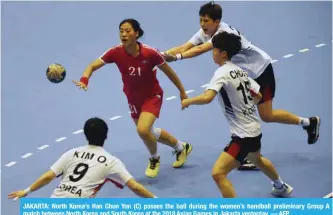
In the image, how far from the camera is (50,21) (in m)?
12.6

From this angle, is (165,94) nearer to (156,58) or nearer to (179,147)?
(179,147)

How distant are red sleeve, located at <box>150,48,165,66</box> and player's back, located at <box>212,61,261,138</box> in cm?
110

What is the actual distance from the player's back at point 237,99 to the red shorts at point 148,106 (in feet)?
3.94

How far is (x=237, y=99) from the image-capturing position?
6.86 m

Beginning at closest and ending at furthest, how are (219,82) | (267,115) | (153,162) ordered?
1. (219,82)
2. (267,115)
3. (153,162)

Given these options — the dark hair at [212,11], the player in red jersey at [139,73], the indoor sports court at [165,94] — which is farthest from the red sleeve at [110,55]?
the indoor sports court at [165,94]

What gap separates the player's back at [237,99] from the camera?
6777 millimetres

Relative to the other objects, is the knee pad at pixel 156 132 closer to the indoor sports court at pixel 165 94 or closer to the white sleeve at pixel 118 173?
the indoor sports court at pixel 165 94

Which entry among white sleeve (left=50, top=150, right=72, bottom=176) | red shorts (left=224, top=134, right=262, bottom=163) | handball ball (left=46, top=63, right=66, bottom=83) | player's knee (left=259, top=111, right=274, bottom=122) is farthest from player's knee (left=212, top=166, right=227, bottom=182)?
handball ball (left=46, top=63, right=66, bottom=83)

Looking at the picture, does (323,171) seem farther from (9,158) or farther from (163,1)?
(163,1)

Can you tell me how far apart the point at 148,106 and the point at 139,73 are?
40 cm

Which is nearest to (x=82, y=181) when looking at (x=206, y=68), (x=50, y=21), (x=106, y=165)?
(x=106, y=165)

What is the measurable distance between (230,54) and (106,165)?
1.72 m

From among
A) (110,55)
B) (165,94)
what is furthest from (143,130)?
(165,94)
